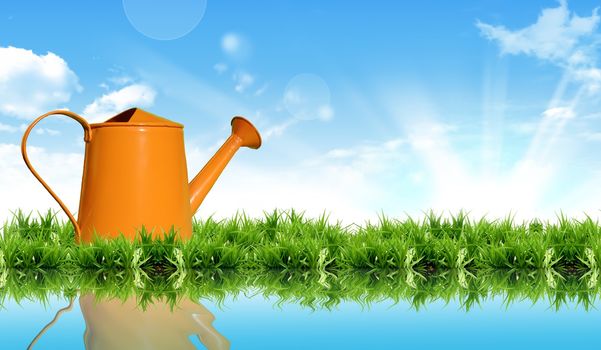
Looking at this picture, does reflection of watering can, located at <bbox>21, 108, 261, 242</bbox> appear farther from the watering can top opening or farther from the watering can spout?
the watering can spout

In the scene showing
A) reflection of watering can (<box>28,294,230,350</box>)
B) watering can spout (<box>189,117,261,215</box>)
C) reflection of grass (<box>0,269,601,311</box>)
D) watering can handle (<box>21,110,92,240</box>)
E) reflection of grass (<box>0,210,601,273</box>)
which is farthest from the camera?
watering can spout (<box>189,117,261,215</box>)

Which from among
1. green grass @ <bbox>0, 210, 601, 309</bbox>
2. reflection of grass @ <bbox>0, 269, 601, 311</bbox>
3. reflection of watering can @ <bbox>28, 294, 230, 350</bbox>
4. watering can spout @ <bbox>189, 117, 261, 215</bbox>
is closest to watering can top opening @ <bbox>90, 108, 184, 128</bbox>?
watering can spout @ <bbox>189, 117, 261, 215</bbox>

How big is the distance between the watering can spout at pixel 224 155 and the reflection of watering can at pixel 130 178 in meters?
0.20

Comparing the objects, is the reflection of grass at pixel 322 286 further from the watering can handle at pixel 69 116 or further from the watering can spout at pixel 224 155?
the watering can spout at pixel 224 155

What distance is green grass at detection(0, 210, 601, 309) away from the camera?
5.88ft

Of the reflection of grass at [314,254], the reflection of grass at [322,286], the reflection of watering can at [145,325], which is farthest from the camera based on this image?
the reflection of grass at [314,254]

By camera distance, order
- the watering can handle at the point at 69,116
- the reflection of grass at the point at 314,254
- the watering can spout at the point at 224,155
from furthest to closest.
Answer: the watering can spout at the point at 224,155 < the watering can handle at the point at 69,116 < the reflection of grass at the point at 314,254

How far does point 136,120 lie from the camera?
2.47 meters

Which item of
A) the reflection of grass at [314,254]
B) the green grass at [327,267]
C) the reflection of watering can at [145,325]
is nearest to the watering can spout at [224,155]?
the green grass at [327,267]

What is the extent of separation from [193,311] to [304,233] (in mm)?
1238

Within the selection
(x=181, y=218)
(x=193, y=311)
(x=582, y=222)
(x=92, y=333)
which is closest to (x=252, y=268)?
(x=181, y=218)

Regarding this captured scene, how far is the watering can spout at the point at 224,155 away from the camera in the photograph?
8.91 ft

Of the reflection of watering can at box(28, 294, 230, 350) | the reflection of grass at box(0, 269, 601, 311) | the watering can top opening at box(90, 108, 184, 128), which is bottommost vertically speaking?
the reflection of watering can at box(28, 294, 230, 350)

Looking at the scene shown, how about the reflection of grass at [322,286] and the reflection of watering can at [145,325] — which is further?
the reflection of grass at [322,286]
